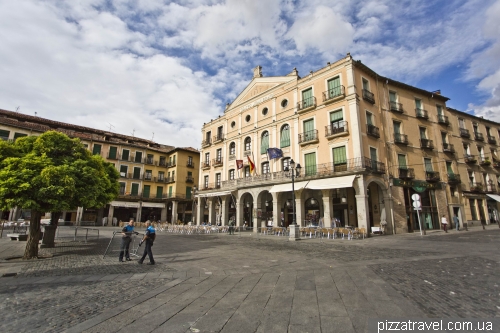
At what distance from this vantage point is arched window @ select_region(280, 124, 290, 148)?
79.1ft

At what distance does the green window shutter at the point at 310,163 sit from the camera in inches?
846

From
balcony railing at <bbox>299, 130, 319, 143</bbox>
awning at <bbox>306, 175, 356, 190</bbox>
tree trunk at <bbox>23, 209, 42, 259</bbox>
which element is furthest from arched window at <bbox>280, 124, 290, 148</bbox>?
tree trunk at <bbox>23, 209, 42, 259</bbox>

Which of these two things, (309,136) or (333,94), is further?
(309,136)

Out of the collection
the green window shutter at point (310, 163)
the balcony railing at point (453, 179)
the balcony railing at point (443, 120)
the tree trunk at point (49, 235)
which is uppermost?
the balcony railing at point (443, 120)

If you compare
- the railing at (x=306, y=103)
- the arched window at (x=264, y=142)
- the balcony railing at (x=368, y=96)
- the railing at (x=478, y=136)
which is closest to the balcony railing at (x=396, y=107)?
the balcony railing at (x=368, y=96)

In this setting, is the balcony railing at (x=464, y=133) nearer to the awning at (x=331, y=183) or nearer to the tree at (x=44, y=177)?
the awning at (x=331, y=183)

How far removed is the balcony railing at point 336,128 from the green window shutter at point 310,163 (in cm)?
230

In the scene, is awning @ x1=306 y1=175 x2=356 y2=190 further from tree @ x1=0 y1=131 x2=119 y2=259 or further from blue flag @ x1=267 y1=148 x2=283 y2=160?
tree @ x1=0 y1=131 x2=119 y2=259

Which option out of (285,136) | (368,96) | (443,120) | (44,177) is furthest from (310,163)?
(44,177)

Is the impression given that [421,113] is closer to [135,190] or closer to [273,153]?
[273,153]

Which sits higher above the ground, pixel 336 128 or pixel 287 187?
pixel 336 128

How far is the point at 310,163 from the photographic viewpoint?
864 inches

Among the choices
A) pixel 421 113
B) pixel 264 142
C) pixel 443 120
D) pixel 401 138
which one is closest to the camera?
pixel 401 138

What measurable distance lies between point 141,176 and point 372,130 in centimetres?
3457
